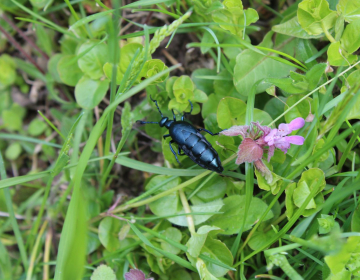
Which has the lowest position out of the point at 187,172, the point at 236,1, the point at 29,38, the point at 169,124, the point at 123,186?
the point at 123,186

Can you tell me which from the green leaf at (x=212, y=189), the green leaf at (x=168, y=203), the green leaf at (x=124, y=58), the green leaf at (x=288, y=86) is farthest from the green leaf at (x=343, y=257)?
the green leaf at (x=124, y=58)

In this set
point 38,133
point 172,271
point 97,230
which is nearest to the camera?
point 172,271

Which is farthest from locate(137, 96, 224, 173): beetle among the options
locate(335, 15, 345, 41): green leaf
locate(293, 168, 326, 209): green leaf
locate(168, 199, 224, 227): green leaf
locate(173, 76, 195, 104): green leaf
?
locate(335, 15, 345, 41): green leaf

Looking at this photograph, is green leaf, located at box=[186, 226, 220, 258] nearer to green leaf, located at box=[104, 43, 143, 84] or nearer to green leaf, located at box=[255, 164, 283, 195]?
green leaf, located at box=[255, 164, 283, 195]

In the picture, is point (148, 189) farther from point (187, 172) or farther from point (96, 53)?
point (96, 53)

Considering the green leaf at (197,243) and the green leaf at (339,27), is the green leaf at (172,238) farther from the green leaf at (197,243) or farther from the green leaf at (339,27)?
the green leaf at (339,27)

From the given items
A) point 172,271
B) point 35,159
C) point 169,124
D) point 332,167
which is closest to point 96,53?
point 169,124
